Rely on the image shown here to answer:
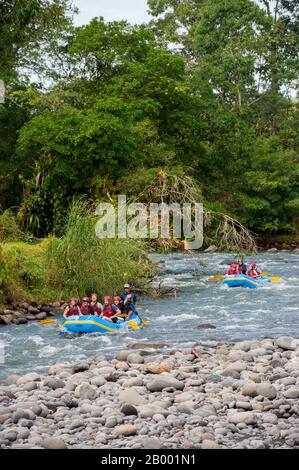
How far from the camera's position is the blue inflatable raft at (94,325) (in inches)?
569

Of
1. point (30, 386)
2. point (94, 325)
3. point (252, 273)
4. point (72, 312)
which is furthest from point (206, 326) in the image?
point (252, 273)

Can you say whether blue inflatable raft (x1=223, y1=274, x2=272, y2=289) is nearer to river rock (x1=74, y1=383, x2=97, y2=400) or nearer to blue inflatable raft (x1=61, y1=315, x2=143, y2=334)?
blue inflatable raft (x1=61, y1=315, x2=143, y2=334)

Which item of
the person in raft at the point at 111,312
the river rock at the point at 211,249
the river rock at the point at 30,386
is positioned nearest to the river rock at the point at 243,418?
the river rock at the point at 30,386

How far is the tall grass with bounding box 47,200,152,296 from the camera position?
16.9m

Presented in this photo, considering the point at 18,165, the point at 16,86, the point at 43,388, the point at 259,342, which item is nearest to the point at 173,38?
the point at 16,86

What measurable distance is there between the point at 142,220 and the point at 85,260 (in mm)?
2421

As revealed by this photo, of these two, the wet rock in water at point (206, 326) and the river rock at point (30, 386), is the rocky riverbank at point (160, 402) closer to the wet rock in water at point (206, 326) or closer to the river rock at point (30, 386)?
the river rock at point (30, 386)

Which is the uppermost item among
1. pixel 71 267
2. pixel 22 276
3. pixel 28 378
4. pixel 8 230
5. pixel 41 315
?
pixel 8 230

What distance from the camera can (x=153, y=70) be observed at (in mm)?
33750

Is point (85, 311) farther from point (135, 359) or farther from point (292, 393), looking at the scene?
point (292, 393)

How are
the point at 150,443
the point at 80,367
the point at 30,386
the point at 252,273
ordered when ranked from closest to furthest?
the point at 150,443
the point at 30,386
the point at 80,367
the point at 252,273

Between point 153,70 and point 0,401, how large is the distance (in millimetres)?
26882

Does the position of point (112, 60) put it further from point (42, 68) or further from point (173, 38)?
point (173, 38)

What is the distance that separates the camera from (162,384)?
368 inches
